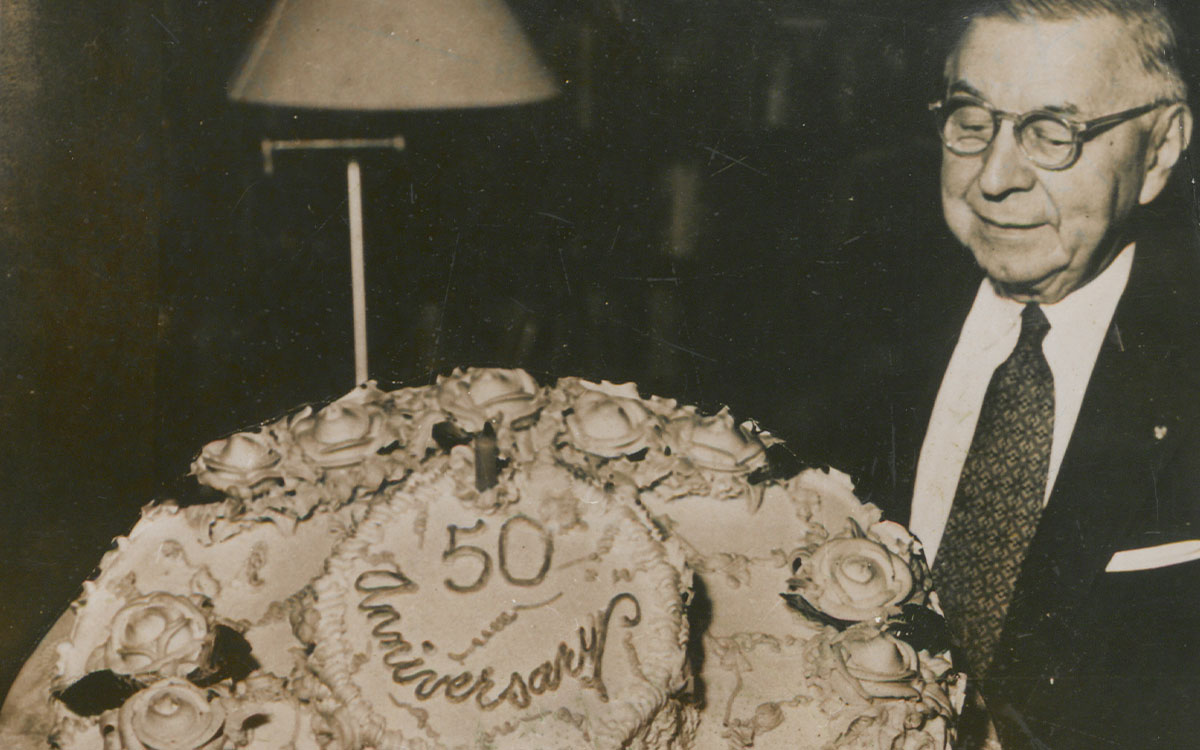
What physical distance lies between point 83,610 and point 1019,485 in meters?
1.16

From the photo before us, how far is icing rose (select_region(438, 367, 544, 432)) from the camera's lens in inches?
41.1

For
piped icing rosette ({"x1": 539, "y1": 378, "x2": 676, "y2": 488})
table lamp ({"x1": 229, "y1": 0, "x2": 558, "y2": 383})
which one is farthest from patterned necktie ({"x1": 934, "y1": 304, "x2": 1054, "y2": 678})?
table lamp ({"x1": 229, "y1": 0, "x2": 558, "y2": 383})

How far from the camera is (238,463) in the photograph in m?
1.03

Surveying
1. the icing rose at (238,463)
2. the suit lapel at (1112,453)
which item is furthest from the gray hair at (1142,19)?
the icing rose at (238,463)

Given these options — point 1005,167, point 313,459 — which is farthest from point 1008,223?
point 313,459

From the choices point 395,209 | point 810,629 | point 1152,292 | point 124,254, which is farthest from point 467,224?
point 1152,292

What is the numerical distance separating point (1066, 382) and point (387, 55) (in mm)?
953

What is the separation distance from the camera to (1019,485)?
1208 mm

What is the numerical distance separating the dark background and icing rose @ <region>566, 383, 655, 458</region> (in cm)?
17

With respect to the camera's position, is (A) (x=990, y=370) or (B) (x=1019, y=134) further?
(A) (x=990, y=370)

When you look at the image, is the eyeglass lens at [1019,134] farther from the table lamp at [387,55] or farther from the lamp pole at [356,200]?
the lamp pole at [356,200]

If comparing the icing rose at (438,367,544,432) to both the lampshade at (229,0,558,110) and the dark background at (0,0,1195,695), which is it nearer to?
the dark background at (0,0,1195,695)

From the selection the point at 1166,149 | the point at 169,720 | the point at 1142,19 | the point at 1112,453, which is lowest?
the point at 169,720

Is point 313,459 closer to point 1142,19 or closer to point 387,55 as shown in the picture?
point 387,55
